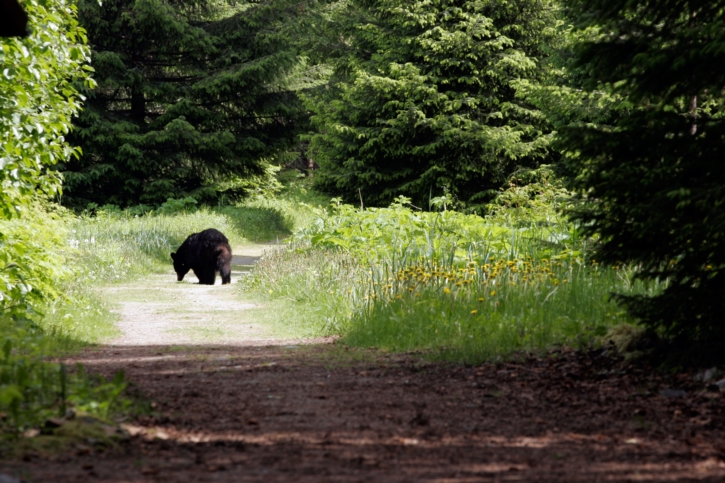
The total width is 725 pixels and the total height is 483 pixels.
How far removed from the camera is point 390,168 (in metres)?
22.6

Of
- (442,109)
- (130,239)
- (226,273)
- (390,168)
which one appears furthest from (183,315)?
(442,109)

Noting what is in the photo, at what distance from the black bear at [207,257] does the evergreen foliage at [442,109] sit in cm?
660

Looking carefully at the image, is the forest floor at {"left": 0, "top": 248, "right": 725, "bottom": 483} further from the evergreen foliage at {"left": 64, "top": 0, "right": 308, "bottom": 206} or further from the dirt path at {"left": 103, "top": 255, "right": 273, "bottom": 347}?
the evergreen foliage at {"left": 64, "top": 0, "right": 308, "bottom": 206}

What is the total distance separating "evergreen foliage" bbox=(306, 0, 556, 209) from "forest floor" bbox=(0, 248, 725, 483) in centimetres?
1429

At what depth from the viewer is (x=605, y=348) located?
6426 mm

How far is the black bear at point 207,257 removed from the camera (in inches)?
620

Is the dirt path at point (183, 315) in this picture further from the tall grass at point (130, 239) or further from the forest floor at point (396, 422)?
the forest floor at point (396, 422)

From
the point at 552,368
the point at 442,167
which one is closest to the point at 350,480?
the point at 552,368

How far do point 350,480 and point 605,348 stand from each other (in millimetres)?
3536

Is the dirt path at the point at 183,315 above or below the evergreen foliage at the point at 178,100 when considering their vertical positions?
below

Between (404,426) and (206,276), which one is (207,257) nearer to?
(206,276)

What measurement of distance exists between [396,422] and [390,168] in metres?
18.1

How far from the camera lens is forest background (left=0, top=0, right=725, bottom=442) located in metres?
5.57

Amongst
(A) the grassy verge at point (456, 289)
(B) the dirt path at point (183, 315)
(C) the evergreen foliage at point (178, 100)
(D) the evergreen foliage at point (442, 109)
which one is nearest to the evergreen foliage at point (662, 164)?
(A) the grassy verge at point (456, 289)
